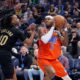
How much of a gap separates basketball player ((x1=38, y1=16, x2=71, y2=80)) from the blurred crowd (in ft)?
2.23

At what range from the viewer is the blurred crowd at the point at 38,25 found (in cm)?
1038

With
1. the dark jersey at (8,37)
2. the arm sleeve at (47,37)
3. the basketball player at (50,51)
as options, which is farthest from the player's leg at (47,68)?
the dark jersey at (8,37)

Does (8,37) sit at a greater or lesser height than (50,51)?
greater

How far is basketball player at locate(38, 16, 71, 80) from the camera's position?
7410 mm

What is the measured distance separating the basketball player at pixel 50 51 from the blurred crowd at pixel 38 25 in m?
0.68

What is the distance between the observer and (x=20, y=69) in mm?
10531

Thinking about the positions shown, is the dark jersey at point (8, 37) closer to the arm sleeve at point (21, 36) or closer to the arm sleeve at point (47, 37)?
the arm sleeve at point (21, 36)

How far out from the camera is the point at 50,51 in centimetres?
752

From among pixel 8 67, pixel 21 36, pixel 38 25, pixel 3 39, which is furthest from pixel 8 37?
pixel 38 25

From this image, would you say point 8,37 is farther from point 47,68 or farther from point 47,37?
point 47,68

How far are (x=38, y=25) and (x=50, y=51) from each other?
620cm

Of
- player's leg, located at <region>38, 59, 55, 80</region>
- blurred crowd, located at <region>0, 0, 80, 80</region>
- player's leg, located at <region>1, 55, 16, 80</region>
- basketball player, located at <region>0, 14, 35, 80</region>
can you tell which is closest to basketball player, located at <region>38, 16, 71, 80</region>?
player's leg, located at <region>38, 59, 55, 80</region>

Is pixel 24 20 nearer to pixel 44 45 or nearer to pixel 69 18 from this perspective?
pixel 69 18

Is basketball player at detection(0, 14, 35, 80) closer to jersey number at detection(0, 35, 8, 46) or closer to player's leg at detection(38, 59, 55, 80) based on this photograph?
jersey number at detection(0, 35, 8, 46)
